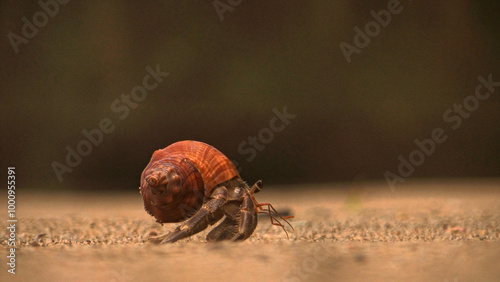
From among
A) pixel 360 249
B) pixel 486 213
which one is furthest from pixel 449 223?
pixel 360 249

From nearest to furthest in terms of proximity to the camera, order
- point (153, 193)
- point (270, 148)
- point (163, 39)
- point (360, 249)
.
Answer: point (360, 249)
point (153, 193)
point (163, 39)
point (270, 148)

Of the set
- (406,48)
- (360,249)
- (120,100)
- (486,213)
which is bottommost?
(486,213)

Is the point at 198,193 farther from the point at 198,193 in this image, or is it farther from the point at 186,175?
the point at 186,175

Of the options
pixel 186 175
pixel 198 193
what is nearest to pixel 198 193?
pixel 198 193

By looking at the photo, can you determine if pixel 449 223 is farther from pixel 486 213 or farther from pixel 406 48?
pixel 406 48
